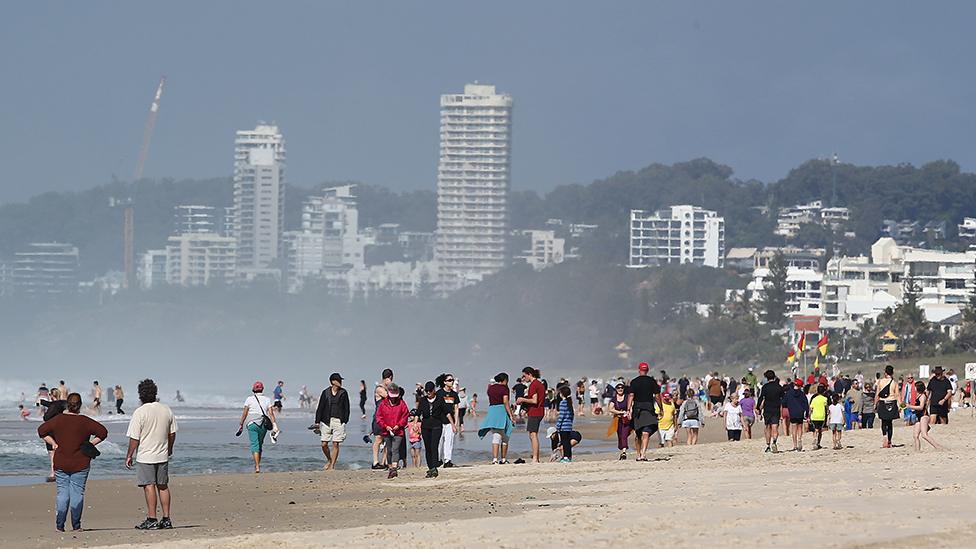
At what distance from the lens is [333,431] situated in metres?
23.2

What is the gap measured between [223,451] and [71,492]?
17.2m

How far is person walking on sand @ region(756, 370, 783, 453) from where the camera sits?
24.1 metres

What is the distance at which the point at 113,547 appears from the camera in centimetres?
1360

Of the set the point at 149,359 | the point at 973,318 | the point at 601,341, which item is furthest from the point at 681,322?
the point at 149,359

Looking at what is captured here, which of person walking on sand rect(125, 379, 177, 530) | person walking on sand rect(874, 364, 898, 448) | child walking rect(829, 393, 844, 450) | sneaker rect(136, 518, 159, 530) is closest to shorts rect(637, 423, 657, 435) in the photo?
person walking on sand rect(874, 364, 898, 448)

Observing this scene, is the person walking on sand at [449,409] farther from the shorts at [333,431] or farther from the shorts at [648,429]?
the shorts at [648,429]

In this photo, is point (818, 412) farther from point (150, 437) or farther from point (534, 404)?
point (150, 437)

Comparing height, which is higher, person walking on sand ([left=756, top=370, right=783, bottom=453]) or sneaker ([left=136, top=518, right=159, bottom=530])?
person walking on sand ([left=756, top=370, right=783, bottom=453])

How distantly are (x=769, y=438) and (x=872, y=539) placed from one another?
12.8 metres

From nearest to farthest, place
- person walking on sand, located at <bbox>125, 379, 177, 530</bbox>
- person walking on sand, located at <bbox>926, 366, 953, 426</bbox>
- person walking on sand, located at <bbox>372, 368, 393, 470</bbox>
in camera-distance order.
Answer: person walking on sand, located at <bbox>125, 379, 177, 530</bbox> < person walking on sand, located at <bbox>372, 368, 393, 470</bbox> < person walking on sand, located at <bbox>926, 366, 953, 426</bbox>

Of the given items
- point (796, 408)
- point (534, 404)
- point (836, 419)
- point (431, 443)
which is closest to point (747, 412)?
point (836, 419)

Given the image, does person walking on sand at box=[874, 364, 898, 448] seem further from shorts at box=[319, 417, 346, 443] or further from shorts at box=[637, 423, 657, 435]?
shorts at box=[319, 417, 346, 443]

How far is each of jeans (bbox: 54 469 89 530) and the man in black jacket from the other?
25.1 feet

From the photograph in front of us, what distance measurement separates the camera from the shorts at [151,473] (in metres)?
14.6
